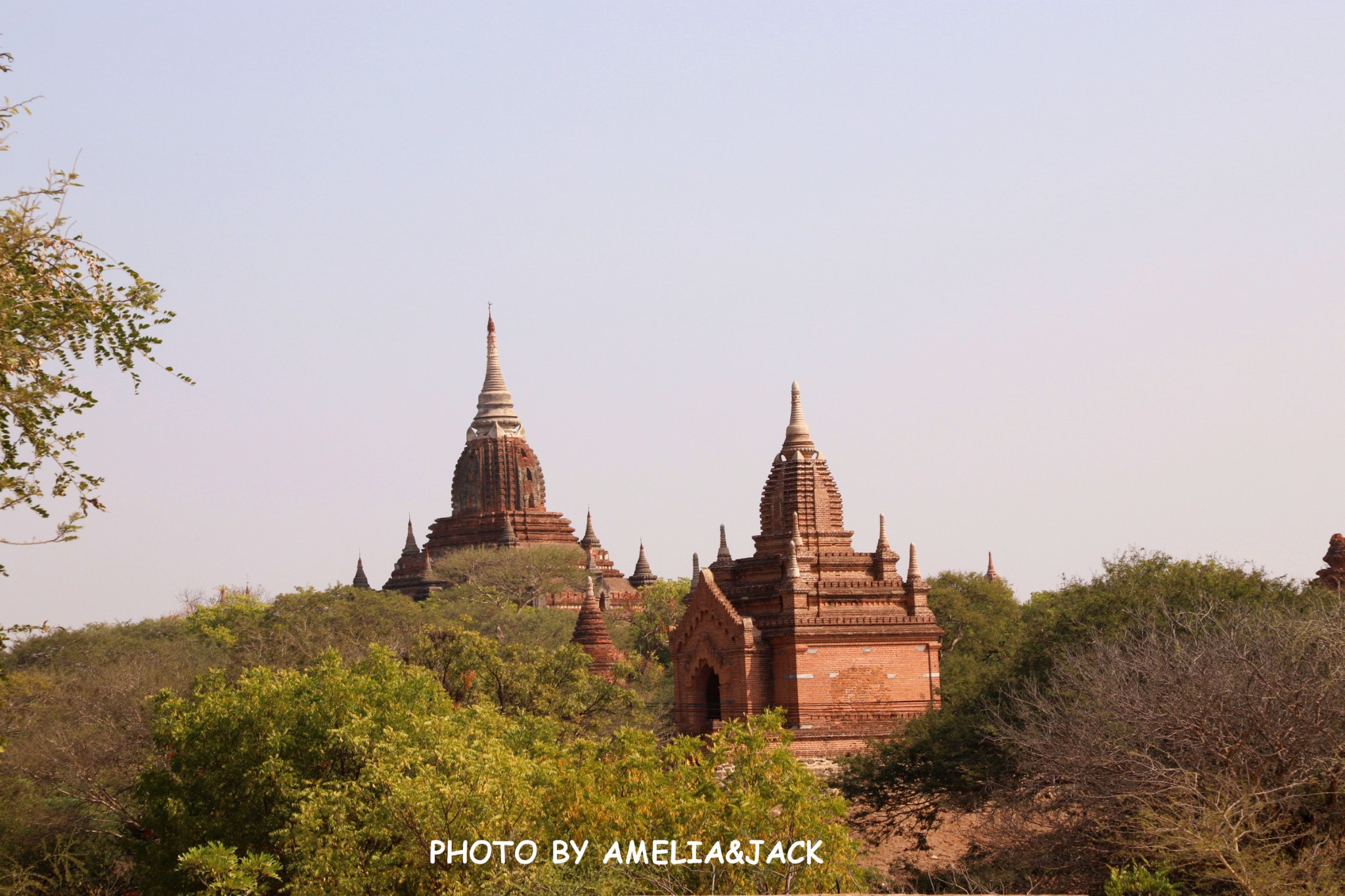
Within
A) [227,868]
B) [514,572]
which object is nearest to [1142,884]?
[227,868]

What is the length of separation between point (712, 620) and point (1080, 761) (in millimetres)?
16849

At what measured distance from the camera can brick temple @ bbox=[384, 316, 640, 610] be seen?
84.7 meters

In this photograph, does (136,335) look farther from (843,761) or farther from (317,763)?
(843,761)

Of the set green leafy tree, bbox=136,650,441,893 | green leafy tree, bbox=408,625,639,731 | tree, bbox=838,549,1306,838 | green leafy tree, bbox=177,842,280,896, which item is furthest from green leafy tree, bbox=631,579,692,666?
green leafy tree, bbox=177,842,280,896

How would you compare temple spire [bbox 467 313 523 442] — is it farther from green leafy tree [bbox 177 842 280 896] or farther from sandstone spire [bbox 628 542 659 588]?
green leafy tree [bbox 177 842 280 896]

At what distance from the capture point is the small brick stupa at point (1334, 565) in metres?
41.6

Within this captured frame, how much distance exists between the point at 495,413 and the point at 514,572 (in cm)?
1145

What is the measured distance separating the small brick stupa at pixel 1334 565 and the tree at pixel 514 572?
146 feet

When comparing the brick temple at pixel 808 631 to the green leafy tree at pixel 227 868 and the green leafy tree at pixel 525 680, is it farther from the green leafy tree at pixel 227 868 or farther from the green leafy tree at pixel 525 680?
the green leafy tree at pixel 227 868

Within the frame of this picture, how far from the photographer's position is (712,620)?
3872cm

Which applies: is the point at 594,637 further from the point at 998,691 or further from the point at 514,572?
the point at 514,572

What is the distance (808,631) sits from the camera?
36.7 meters

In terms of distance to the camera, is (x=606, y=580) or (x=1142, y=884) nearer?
(x=1142, y=884)

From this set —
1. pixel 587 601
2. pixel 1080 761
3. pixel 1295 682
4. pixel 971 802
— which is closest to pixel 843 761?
pixel 971 802
